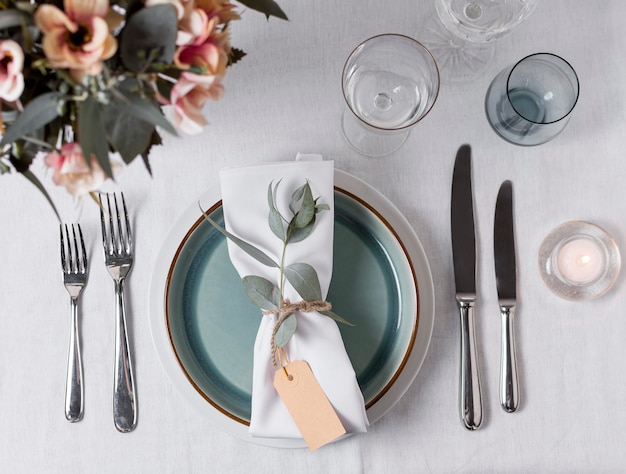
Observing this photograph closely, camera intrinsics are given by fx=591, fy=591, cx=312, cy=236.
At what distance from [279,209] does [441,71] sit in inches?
11.4

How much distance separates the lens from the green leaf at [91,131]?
432 mm

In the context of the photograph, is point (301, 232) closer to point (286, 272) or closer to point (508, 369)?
point (286, 272)

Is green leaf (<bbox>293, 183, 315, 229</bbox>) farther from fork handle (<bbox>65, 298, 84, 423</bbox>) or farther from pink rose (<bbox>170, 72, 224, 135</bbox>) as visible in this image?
fork handle (<bbox>65, 298, 84, 423</bbox>)

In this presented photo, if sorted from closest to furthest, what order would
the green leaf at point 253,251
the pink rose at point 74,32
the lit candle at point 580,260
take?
the pink rose at point 74,32 < the green leaf at point 253,251 < the lit candle at point 580,260

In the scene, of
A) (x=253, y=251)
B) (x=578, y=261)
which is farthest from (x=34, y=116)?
(x=578, y=261)

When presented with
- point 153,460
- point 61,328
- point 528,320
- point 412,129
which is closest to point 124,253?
point 61,328

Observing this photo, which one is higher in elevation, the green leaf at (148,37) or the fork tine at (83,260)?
the green leaf at (148,37)

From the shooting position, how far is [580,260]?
2.57 feet

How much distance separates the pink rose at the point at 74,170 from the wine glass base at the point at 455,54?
50 cm

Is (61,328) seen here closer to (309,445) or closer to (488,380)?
(309,445)

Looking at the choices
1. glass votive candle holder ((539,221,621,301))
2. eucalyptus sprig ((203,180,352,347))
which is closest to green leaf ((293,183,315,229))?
eucalyptus sprig ((203,180,352,347))

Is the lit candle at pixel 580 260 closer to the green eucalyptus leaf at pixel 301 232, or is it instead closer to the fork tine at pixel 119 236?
the green eucalyptus leaf at pixel 301 232

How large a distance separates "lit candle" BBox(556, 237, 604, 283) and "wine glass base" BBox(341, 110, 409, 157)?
0.26 metres

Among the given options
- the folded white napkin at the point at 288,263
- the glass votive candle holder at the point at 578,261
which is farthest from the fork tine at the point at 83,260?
the glass votive candle holder at the point at 578,261
